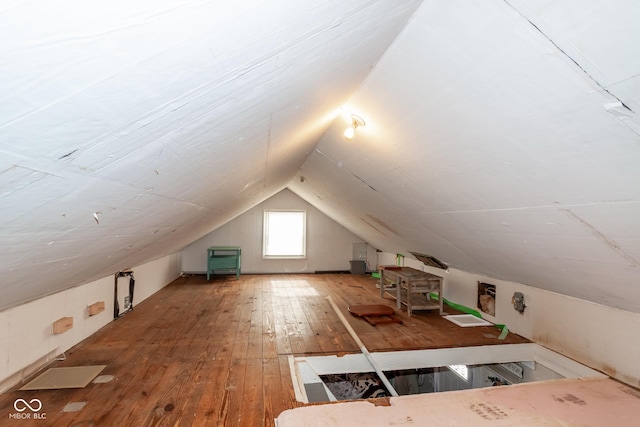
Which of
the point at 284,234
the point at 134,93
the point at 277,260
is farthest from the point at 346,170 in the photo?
the point at 277,260

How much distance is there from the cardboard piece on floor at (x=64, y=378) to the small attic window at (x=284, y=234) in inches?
185

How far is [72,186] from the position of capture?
0.99 m

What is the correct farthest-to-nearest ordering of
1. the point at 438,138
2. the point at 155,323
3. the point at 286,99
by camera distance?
the point at 155,323, the point at 438,138, the point at 286,99

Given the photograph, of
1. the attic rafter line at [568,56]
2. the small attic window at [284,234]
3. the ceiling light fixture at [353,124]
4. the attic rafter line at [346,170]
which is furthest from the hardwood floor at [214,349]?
the attic rafter line at [568,56]

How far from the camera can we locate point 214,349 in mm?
2932

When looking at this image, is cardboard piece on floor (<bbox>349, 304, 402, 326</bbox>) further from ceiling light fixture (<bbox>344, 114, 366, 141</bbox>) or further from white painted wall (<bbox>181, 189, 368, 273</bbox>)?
white painted wall (<bbox>181, 189, 368, 273</bbox>)

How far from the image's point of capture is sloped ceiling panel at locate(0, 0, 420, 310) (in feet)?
1.84

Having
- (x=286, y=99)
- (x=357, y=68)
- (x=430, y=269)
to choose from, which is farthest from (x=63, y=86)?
(x=430, y=269)

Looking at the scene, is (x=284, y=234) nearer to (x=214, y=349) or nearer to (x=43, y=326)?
(x=214, y=349)

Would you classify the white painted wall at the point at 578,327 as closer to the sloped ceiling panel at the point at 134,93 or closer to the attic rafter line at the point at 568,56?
the attic rafter line at the point at 568,56

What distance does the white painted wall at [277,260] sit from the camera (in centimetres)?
689

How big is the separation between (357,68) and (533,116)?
830 mm

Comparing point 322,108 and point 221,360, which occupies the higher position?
point 322,108

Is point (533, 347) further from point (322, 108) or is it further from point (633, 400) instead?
point (322, 108)
